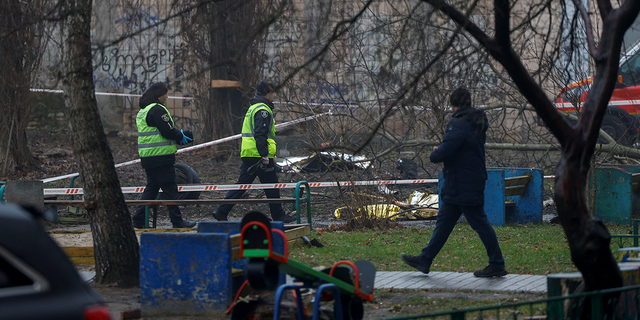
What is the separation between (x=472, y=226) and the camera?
6766 mm

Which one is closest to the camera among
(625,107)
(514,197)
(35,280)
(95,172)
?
(35,280)

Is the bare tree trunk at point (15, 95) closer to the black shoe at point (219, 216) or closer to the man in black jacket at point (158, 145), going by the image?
the man in black jacket at point (158, 145)

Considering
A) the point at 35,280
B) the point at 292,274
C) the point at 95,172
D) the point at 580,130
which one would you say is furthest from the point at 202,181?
the point at 35,280

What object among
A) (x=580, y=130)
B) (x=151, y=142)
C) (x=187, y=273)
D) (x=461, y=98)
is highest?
(x=461, y=98)

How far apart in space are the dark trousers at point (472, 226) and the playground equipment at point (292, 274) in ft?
7.07

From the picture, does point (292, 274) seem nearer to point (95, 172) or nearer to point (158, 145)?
point (95, 172)

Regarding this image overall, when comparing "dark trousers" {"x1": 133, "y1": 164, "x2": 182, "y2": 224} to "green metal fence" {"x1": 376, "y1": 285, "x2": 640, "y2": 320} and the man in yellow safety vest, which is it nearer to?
the man in yellow safety vest

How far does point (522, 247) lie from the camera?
8281 millimetres

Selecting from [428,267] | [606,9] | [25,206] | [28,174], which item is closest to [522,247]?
[428,267]

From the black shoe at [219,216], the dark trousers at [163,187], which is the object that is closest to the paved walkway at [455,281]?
the dark trousers at [163,187]

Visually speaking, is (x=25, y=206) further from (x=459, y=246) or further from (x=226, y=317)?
(x=459, y=246)

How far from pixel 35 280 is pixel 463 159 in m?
4.92

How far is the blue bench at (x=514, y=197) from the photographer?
10.0 m

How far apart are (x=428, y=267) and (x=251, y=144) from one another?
4.31m
